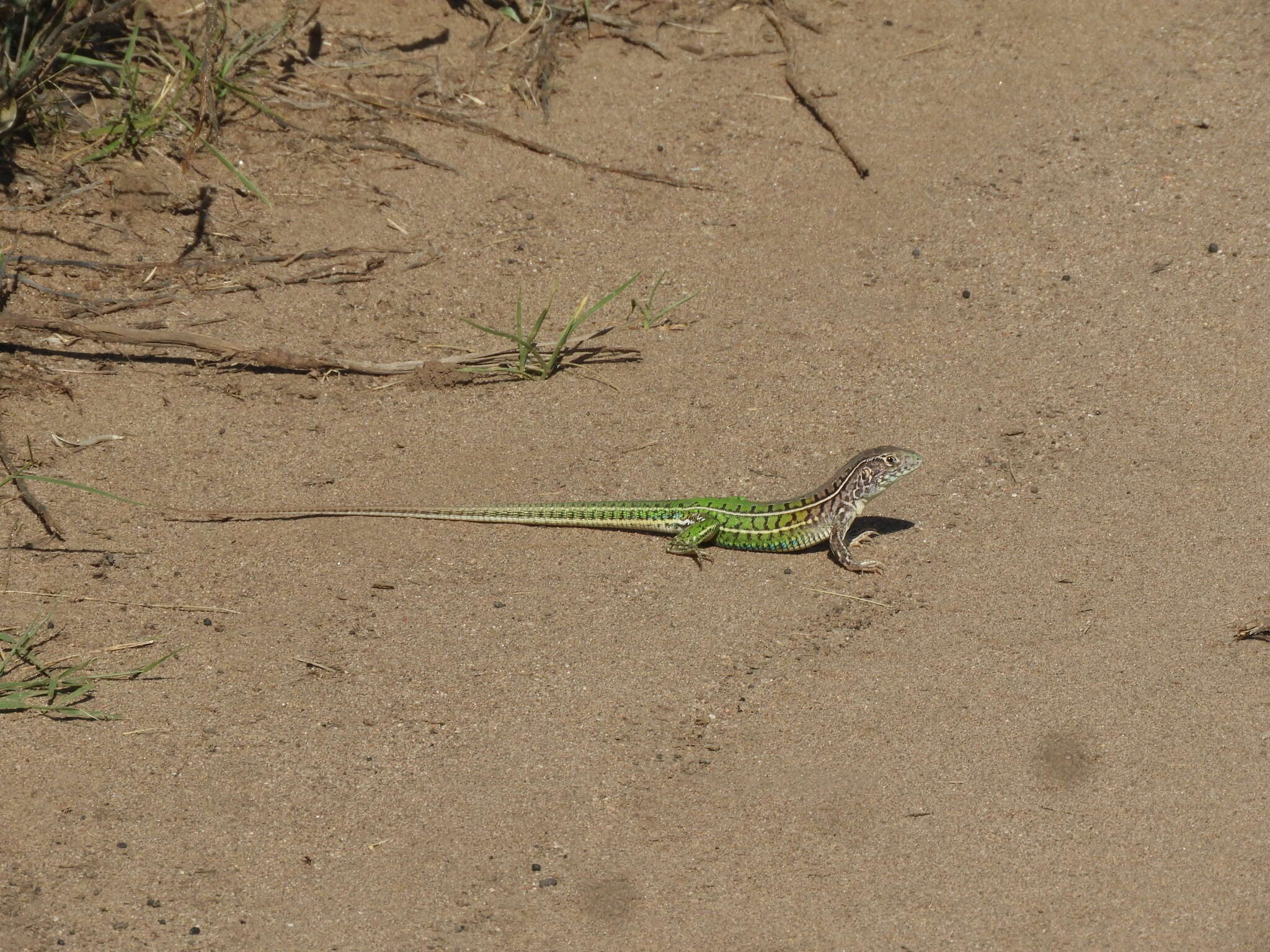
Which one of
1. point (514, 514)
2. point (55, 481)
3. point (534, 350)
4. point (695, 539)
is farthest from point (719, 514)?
point (55, 481)

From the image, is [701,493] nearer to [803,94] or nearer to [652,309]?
[652,309]

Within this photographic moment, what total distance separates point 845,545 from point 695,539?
2.42ft

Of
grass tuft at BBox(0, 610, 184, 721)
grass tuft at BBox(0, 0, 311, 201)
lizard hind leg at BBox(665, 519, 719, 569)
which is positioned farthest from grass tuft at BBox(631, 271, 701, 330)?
grass tuft at BBox(0, 610, 184, 721)

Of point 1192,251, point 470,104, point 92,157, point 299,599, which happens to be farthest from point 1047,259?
point 92,157

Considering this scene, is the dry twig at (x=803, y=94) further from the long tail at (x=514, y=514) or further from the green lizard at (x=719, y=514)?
the long tail at (x=514, y=514)

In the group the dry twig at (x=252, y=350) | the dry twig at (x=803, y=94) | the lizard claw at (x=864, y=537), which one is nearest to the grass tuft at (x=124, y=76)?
the dry twig at (x=252, y=350)

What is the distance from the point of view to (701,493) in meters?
7.27

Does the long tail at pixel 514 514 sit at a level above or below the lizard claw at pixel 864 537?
below

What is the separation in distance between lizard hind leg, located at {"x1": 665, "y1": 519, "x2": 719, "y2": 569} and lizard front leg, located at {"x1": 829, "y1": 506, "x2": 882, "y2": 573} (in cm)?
58

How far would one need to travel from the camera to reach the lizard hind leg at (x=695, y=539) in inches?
268

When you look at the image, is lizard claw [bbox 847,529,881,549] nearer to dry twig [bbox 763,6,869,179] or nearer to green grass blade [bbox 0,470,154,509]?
dry twig [bbox 763,6,869,179]

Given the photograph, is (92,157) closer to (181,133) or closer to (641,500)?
(181,133)

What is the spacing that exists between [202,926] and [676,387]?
13.6ft

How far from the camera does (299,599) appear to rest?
632 cm
